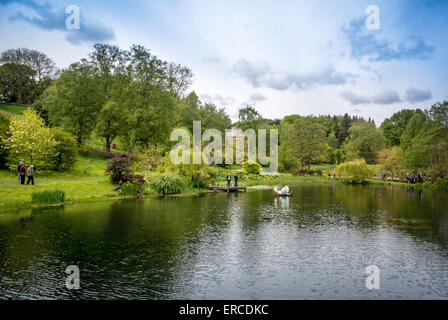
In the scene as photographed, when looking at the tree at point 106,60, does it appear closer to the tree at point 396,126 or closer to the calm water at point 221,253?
the calm water at point 221,253

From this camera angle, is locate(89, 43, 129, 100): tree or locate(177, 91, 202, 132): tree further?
locate(177, 91, 202, 132): tree

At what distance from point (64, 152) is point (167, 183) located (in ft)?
40.9

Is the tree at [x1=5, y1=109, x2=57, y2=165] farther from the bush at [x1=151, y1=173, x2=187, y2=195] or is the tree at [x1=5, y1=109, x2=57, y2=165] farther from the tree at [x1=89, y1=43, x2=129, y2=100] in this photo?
the tree at [x1=89, y1=43, x2=129, y2=100]

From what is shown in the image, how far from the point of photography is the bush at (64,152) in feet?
114

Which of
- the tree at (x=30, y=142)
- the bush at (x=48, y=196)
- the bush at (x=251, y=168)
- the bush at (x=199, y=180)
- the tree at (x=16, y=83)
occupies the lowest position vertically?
the bush at (x=48, y=196)

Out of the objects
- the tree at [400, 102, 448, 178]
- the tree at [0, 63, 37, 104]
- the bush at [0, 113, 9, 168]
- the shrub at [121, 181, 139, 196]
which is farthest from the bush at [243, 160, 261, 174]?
the tree at [0, 63, 37, 104]

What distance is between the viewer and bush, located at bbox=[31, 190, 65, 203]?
77.0 feet

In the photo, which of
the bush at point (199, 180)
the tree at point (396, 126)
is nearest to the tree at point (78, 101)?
the bush at point (199, 180)

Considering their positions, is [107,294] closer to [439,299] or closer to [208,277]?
[208,277]

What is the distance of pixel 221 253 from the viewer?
13461 mm

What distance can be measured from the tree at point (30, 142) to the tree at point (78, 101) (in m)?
12.5

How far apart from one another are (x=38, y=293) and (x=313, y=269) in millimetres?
8904

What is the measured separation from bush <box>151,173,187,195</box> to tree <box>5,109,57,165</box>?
36.3ft
